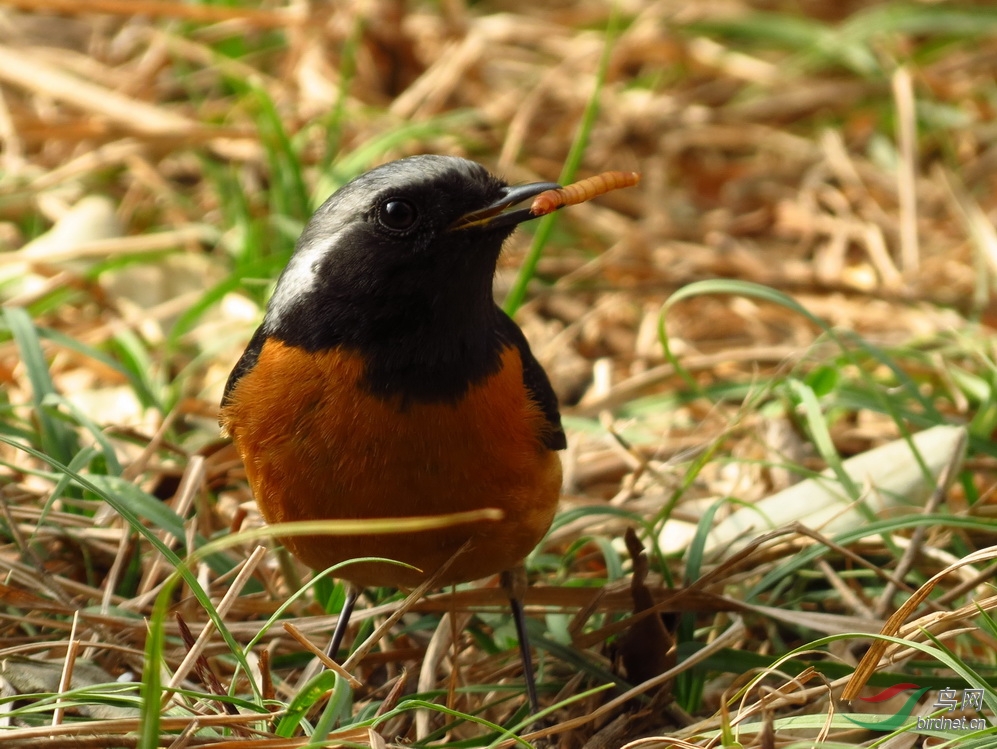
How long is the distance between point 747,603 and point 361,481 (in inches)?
62.5

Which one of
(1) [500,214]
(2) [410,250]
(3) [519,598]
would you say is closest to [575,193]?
(1) [500,214]

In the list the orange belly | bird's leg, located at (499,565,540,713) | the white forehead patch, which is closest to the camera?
the orange belly

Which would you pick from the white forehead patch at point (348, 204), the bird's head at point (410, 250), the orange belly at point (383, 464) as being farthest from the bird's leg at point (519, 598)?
the white forehead patch at point (348, 204)

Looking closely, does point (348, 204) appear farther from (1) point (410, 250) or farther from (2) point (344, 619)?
(2) point (344, 619)

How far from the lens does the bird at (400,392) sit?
11.9 feet

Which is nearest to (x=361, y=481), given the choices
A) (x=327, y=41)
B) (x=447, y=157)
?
(x=447, y=157)

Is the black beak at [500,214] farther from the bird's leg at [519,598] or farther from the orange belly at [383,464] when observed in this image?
the bird's leg at [519,598]

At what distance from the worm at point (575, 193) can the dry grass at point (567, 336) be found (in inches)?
46.7

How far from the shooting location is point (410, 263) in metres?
3.69

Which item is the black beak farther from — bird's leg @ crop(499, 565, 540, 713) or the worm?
bird's leg @ crop(499, 565, 540, 713)

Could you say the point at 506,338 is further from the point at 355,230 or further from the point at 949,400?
the point at 949,400

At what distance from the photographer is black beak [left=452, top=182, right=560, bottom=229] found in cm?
371

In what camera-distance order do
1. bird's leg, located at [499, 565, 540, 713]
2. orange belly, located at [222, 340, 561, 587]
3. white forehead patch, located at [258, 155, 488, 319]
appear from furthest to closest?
1. bird's leg, located at [499, 565, 540, 713]
2. white forehead patch, located at [258, 155, 488, 319]
3. orange belly, located at [222, 340, 561, 587]

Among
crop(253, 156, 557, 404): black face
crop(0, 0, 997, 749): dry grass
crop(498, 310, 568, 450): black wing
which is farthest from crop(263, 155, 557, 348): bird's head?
crop(0, 0, 997, 749): dry grass
